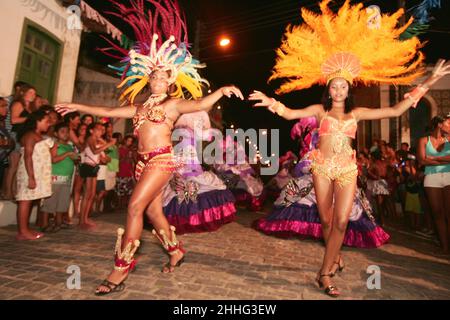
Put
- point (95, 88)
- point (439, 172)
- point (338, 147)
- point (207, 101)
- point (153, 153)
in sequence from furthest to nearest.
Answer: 1. point (95, 88)
2. point (439, 172)
3. point (338, 147)
4. point (153, 153)
5. point (207, 101)

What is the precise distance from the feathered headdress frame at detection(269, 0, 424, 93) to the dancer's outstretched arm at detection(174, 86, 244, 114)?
4.20 ft

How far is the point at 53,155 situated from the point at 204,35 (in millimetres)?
9398

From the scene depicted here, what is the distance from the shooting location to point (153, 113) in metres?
3.14

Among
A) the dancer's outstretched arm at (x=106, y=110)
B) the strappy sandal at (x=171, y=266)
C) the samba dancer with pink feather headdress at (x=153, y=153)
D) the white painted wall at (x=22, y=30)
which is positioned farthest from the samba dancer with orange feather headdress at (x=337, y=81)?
the white painted wall at (x=22, y=30)

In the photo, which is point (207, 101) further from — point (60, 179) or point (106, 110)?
point (60, 179)

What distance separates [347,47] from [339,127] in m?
1.29

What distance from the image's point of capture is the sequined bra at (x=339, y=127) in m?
3.24

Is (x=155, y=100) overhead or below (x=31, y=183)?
overhead

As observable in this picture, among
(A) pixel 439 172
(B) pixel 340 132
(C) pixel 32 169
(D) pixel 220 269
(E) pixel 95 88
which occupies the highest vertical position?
(E) pixel 95 88

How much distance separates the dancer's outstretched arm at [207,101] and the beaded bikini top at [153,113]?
0.18 metres

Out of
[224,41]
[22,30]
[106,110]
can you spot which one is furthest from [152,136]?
[224,41]

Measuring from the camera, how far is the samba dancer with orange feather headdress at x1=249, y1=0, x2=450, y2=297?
309 cm

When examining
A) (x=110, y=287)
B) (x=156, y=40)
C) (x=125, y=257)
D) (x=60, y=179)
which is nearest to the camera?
(x=110, y=287)
